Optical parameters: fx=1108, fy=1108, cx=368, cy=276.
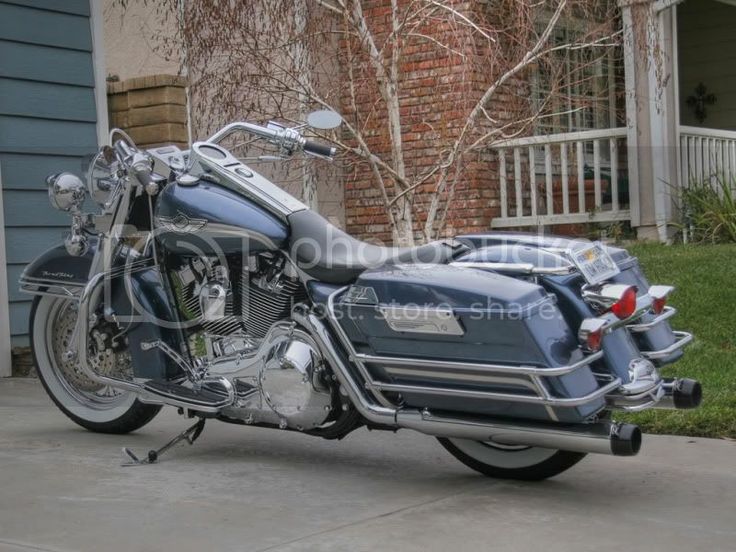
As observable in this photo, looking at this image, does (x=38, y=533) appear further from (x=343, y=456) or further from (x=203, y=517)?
(x=343, y=456)

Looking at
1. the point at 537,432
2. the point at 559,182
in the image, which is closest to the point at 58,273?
the point at 537,432

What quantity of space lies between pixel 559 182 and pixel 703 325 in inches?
190

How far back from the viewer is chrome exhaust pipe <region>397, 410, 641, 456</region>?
11.8ft

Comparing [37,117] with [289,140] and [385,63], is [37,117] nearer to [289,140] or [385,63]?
[385,63]

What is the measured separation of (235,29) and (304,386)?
5188 millimetres

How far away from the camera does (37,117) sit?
24.2 ft

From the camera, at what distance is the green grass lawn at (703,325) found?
5.20 m

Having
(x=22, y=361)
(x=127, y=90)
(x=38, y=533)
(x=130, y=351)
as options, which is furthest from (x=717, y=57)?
(x=38, y=533)

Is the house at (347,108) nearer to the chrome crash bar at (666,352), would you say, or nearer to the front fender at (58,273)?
the front fender at (58,273)

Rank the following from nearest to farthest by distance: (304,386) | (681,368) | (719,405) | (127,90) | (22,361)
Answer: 1. (304,386)
2. (719,405)
3. (681,368)
4. (22,361)
5. (127,90)

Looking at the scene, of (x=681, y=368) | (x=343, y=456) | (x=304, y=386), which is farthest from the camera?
(x=681, y=368)

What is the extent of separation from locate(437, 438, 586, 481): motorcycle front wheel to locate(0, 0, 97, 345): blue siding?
3951mm

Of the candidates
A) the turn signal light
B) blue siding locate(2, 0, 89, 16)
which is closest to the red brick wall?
blue siding locate(2, 0, 89, 16)

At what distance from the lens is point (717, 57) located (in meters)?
15.4
